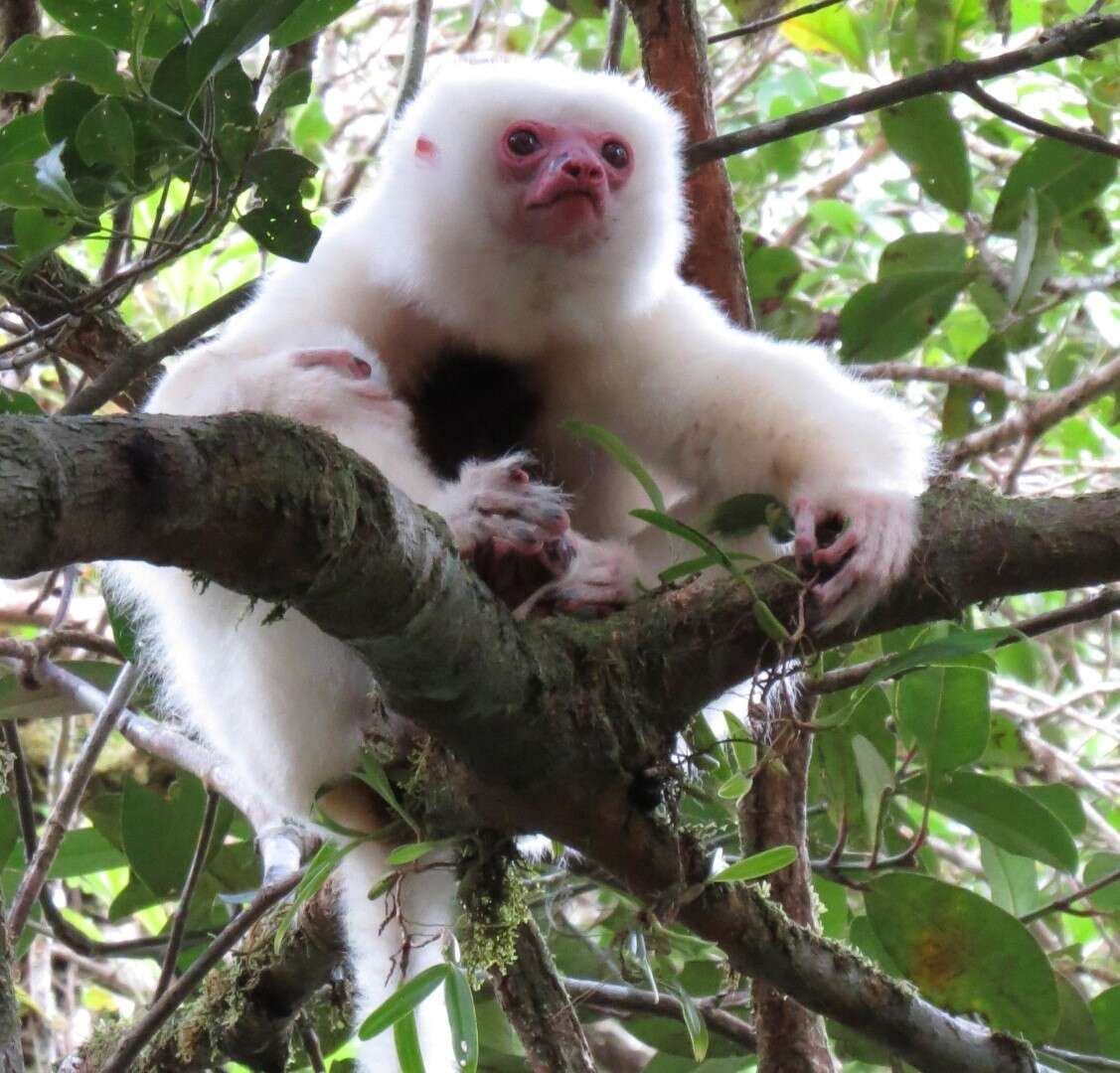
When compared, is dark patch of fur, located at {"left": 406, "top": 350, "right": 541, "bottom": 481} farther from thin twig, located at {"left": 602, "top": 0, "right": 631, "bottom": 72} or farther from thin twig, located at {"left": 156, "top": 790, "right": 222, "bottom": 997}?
thin twig, located at {"left": 602, "top": 0, "right": 631, "bottom": 72}

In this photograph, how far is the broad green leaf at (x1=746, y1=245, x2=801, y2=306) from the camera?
3.40m

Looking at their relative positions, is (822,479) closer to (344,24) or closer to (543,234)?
(543,234)

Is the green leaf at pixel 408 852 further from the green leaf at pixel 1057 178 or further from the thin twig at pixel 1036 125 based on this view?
the green leaf at pixel 1057 178

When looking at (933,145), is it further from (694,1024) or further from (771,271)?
(694,1024)

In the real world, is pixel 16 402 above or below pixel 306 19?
below

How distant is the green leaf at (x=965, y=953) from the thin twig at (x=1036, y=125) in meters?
1.36

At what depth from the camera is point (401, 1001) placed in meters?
1.79

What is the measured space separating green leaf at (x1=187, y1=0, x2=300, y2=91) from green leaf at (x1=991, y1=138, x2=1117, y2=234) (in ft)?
6.39

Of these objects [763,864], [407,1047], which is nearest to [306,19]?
[763,864]

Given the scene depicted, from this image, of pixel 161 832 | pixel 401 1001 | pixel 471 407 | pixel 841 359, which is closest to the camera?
pixel 401 1001

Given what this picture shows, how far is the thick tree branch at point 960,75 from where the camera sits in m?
2.29

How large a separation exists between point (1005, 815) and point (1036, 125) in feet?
4.11

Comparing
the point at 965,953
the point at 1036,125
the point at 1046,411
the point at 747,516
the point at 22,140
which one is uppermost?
the point at 22,140

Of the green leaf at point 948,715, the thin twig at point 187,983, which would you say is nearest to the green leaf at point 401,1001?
the thin twig at point 187,983
